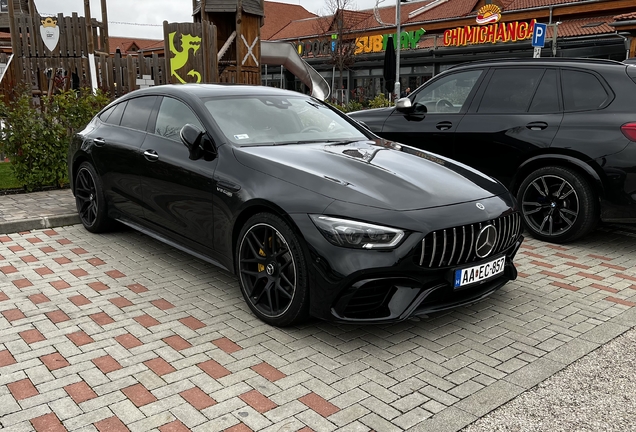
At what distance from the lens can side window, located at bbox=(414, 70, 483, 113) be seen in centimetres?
694

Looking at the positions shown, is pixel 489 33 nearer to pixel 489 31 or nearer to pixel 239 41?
pixel 489 31

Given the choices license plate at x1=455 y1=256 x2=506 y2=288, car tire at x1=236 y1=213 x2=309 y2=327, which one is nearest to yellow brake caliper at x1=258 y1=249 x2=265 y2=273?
car tire at x1=236 y1=213 x2=309 y2=327

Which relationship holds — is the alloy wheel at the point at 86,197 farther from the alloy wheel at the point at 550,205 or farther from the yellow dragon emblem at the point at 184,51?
the yellow dragon emblem at the point at 184,51

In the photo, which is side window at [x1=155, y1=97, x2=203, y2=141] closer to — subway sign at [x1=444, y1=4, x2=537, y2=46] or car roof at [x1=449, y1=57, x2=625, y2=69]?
car roof at [x1=449, y1=57, x2=625, y2=69]

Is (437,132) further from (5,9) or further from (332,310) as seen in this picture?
(5,9)

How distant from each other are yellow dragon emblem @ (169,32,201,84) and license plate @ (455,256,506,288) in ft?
28.9

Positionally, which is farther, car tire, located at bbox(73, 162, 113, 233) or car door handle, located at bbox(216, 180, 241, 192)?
car tire, located at bbox(73, 162, 113, 233)

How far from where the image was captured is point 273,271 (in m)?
3.83

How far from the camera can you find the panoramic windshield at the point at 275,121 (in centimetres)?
458

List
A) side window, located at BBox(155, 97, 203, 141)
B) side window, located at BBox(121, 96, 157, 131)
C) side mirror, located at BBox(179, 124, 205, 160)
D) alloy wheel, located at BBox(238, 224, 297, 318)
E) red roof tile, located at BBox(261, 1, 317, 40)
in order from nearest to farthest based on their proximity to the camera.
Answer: alloy wheel, located at BBox(238, 224, 297, 318) → side mirror, located at BBox(179, 124, 205, 160) → side window, located at BBox(155, 97, 203, 141) → side window, located at BBox(121, 96, 157, 131) → red roof tile, located at BBox(261, 1, 317, 40)

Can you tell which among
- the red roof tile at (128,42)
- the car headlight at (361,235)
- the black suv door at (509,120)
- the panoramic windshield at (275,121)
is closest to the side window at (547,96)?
the black suv door at (509,120)

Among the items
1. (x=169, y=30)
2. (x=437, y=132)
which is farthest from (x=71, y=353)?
(x=169, y=30)

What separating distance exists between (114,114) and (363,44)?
104 ft

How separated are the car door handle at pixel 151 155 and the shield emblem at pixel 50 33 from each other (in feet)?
22.6
